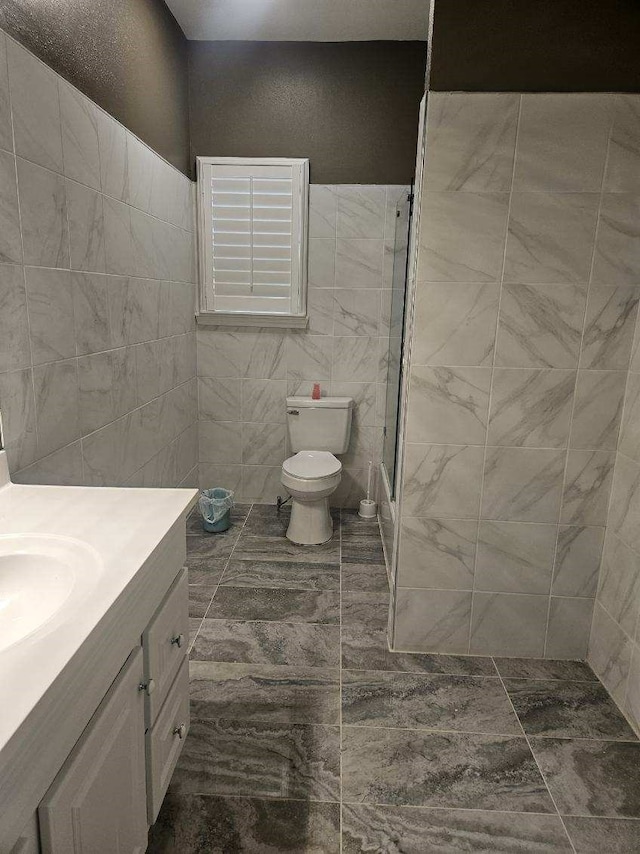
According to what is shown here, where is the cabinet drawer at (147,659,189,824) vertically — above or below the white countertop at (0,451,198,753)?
below

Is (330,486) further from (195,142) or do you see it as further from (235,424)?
(195,142)

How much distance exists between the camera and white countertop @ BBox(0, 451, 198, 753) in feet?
2.51

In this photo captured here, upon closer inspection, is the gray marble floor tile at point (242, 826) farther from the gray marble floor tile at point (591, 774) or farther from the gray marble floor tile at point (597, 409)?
the gray marble floor tile at point (597, 409)

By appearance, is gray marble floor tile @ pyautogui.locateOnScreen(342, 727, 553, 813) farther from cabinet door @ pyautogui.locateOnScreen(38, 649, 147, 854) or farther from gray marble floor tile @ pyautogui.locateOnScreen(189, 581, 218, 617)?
gray marble floor tile @ pyautogui.locateOnScreen(189, 581, 218, 617)

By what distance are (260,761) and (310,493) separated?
58.9 inches

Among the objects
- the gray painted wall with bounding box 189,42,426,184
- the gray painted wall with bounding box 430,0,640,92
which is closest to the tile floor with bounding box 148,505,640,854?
the gray painted wall with bounding box 430,0,640,92

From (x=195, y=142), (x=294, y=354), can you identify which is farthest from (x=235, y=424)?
(x=195, y=142)

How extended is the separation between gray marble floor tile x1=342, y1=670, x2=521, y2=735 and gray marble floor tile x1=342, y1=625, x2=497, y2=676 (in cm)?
4

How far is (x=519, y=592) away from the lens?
7.27 feet

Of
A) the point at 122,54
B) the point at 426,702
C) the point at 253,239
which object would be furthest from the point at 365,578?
the point at 122,54

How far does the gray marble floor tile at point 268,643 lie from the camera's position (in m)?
2.19

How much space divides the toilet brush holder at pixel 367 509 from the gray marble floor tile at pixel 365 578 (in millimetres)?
632

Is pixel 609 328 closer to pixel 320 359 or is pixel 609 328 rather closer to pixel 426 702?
pixel 426 702

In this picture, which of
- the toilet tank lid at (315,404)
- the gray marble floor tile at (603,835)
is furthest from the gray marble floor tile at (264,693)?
the toilet tank lid at (315,404)
